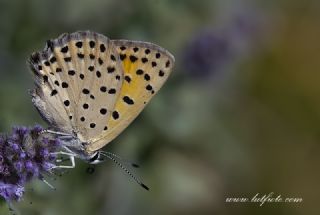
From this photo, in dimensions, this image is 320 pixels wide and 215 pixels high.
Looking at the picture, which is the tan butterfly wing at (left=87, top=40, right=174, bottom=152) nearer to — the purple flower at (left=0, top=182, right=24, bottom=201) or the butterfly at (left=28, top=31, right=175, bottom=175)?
the butterfly at (left=28, top=31, right=175, bottom=175)

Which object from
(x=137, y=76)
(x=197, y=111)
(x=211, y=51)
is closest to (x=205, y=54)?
(x=211, y=51)

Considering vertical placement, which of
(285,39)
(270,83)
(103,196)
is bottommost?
(103,196)

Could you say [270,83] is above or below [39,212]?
above

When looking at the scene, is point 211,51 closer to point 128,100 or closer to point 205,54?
point 205,54

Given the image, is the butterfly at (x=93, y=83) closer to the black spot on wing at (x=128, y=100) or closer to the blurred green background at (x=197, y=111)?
the black spot on wing at (x=128, y=100)

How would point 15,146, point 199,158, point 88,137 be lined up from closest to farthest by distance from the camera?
point 15,146 → point 88,137 → point 199,158

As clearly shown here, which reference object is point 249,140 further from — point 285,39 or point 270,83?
point 285,39

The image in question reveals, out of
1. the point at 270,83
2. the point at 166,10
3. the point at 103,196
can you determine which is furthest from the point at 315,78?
the point at 103,196
